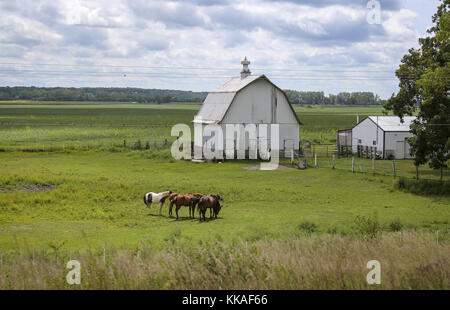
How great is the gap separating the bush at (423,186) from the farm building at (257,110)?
17509 mm

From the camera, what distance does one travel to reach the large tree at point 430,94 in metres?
28.3

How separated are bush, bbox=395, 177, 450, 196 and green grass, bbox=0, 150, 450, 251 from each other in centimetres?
75

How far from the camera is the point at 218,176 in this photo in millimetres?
33844

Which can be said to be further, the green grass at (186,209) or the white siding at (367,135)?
the white siding at (367,135)

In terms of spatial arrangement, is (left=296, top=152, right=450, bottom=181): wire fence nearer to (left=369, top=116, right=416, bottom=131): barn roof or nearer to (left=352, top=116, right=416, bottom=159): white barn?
(left=352, top=116, right=416, bottom=159): white barn

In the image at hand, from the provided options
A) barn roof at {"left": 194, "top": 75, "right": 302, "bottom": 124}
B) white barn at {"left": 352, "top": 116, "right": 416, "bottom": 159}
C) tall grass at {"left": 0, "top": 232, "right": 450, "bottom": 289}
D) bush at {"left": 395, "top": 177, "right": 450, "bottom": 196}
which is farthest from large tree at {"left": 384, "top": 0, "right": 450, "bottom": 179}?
tall grass at {"left": 0, "top": 232, "right": 450, "bottom": 289}

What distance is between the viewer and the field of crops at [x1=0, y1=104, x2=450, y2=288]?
8.17m

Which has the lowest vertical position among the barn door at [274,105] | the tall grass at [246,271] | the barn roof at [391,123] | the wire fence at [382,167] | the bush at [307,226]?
the wire fence at [382,167]

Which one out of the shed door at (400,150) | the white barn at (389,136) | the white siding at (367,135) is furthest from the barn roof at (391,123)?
the shed door at (400,150)

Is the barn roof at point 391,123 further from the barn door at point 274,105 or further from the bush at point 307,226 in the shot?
the bush at point 307,226

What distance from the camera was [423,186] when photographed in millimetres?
27594
